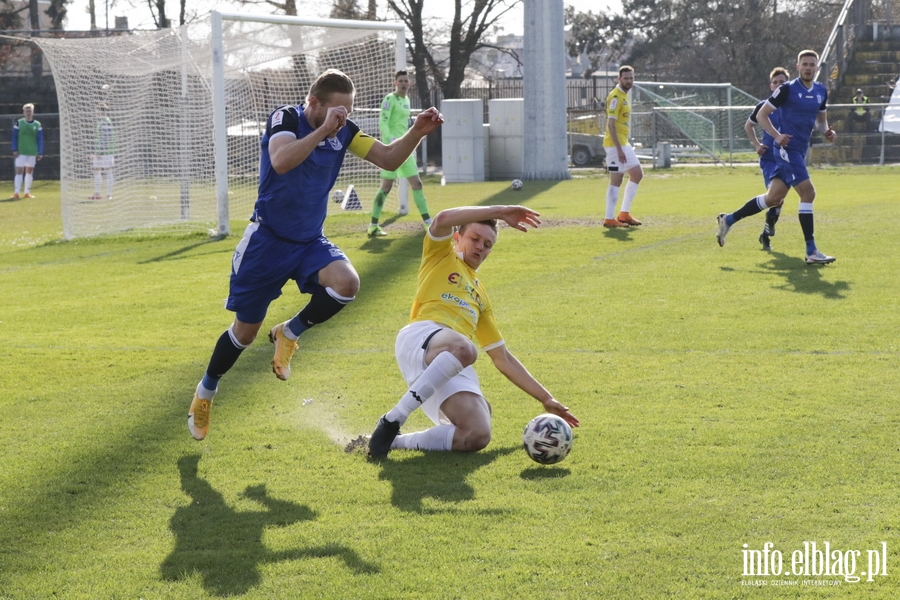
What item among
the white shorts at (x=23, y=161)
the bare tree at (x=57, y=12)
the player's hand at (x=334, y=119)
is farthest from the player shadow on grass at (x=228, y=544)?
the bare tree at (x=57, y=12)

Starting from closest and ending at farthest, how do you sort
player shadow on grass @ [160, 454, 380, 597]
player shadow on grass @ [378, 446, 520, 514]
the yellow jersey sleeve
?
player shadow on grass @ [160, 454, 380, 597]
player shadow on grass @ [378, 446, 520, 514]
the yellow jersey sleeve

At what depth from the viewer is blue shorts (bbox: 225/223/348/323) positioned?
17.8 ft

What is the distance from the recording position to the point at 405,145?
5.22 m

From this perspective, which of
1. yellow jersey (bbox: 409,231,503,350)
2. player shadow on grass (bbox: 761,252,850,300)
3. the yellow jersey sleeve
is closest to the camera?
yellow jersey (bbox: 409,231,503,350)

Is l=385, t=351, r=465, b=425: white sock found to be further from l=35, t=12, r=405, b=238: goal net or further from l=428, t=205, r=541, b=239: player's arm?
l=35, t=12, r=405, b=238: goal net

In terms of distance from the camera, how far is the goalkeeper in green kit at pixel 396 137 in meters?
14.3

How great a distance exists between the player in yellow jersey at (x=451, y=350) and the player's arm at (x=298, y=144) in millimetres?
689

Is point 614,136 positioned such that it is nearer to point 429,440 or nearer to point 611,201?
point 611,201

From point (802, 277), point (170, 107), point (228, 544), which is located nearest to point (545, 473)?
point (228, 544)

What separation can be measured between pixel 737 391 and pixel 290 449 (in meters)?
2.69

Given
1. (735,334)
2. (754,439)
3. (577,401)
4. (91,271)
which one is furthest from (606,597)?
(91,271)

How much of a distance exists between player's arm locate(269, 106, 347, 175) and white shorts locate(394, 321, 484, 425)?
1045mm

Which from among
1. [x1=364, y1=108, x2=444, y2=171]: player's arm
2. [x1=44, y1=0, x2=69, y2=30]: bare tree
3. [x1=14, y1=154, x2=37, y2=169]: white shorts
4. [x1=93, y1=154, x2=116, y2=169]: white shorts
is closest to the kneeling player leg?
[x1=364, y1=108, x2=444, y2=171]: player's arm

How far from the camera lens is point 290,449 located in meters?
5.18
